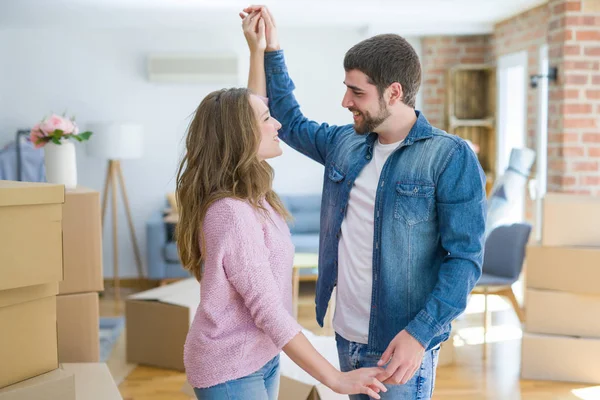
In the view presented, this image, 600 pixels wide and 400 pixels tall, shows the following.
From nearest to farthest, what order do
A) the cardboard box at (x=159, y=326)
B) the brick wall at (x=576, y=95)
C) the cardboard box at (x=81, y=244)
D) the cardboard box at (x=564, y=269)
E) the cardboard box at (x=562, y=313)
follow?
1. the cardboard box at (x=81, y=244)
2. the cardboard box at (x=564, y=269)
3. the cardboard box at (x=562, y=313)
4. the cardboard box at (x=159, y=326)
5. the brick wall at (x=576, y=95)

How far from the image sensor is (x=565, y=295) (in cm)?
410

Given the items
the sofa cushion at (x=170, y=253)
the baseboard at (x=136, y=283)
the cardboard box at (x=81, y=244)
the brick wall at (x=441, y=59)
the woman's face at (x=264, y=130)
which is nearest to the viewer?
the woman's face at (x=264, y=130)

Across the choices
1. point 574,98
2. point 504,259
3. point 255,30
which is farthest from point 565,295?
point 255,30

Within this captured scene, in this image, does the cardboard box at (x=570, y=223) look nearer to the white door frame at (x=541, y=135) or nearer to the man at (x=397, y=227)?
the white door frame at (x=541, y=135)

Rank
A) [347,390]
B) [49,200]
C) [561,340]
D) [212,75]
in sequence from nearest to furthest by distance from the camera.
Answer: [347,390] < [49,200] < [561,340] < [212,75]

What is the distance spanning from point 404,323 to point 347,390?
259 millimetres

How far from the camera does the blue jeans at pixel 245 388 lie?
165 cm

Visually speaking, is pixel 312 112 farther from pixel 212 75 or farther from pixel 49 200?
pixel 49 200

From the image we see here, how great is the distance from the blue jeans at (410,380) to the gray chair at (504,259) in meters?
2.92

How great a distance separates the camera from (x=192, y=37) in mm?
7133

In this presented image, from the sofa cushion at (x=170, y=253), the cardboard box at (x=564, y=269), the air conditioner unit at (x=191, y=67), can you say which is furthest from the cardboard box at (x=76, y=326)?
the air conditioner unit at (x=191, y=67)

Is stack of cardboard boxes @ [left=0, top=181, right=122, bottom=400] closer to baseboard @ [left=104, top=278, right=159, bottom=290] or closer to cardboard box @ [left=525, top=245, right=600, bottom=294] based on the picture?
cardboard box @ [left=525, top=245, right=600, bottom=294]

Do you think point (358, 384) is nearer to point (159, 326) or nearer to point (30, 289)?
point (30, 289)

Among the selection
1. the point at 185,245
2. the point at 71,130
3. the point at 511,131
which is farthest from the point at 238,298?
the point at 511,131
